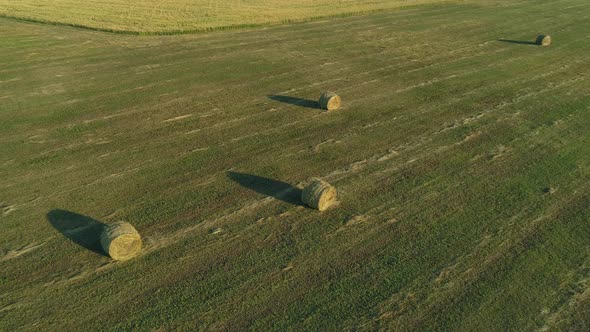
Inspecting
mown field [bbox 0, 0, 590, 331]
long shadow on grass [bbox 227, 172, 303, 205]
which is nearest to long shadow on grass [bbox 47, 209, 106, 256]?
mown field [bbox 0, 0, 590, 331]

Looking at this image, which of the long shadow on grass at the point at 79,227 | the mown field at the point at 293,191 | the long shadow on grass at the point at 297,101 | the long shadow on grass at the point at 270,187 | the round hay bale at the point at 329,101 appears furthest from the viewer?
the long shadow on grass at the point at 297,101

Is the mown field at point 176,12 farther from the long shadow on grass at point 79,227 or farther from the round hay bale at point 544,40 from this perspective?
the long shadow on grass at point 79,227

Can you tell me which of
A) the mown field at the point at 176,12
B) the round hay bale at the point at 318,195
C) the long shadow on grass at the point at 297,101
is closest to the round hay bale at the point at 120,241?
the round hay bale at the point at 318,195

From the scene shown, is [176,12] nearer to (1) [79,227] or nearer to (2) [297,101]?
(2) [297,101]

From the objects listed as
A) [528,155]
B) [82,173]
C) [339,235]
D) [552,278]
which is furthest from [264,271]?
[528,155]

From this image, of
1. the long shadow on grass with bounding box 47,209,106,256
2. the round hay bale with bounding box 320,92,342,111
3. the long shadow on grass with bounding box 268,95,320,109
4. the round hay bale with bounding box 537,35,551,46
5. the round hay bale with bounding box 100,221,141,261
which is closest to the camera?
the round hay bale with bounding box 100,221,141,261

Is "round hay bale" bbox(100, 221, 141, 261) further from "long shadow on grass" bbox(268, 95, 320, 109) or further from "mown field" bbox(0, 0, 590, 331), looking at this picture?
"long shadow on grass" bbox(268, 95, 320, 109)
